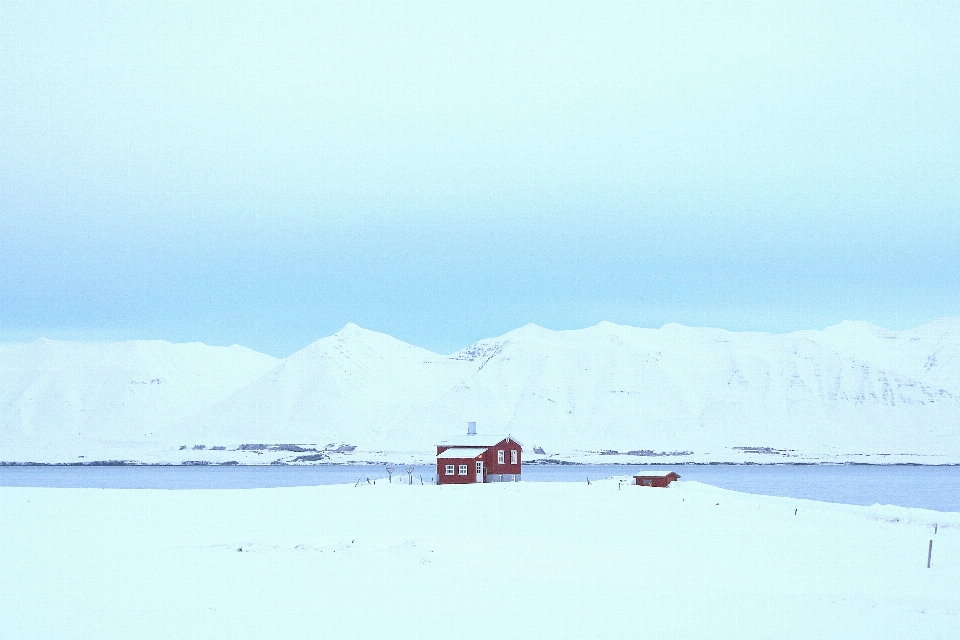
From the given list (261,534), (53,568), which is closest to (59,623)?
(53,568)

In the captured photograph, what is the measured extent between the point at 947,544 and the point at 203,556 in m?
27.7

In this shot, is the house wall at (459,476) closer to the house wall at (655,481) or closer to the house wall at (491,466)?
the house wall at (491,466)

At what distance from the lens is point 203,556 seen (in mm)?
28453

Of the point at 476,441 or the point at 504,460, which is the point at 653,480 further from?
the point at 476,441

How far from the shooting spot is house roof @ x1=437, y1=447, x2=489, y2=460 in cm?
7009

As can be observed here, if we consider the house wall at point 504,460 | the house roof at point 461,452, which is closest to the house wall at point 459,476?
the house roof at point 461,452

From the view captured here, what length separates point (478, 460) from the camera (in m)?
70.1

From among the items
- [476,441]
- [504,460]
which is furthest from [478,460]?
[476,441]

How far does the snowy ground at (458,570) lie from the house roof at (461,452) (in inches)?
760

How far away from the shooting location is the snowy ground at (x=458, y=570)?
19.9 meters

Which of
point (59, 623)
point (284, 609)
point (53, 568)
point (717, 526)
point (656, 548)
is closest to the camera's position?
point (59, 623)

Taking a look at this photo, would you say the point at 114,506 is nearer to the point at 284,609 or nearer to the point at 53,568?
the point at 53,568

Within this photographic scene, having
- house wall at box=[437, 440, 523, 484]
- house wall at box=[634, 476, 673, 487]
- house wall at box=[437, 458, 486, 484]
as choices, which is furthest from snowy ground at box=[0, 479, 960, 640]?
house wall at box=[437, 440, 523, 484]

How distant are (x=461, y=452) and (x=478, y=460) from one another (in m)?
1.64
